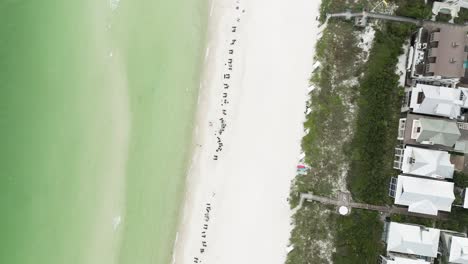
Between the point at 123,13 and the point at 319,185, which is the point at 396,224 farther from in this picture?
the point at 123,13

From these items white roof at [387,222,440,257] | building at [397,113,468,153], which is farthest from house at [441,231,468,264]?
building at [397,113,468,153]

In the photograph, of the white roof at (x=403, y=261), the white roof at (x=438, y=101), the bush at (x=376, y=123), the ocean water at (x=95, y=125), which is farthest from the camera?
the ocean water at (x=95, y=125)

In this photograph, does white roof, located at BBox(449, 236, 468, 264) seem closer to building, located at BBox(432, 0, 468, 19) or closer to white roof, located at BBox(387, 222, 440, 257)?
white roof, located at BBox(387, 222, 440, 257)

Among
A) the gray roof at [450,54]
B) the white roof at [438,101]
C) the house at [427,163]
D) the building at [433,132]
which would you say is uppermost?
the gray roof at [450,54]

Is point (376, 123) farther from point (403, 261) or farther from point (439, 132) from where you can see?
point (403, 261)

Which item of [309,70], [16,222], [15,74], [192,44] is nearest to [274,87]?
[309,70]

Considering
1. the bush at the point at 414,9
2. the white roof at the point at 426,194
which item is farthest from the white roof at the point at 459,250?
the bush at the point at 414,9

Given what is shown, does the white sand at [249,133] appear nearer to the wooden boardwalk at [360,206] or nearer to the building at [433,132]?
the wooden boardwalk at [360,206]
